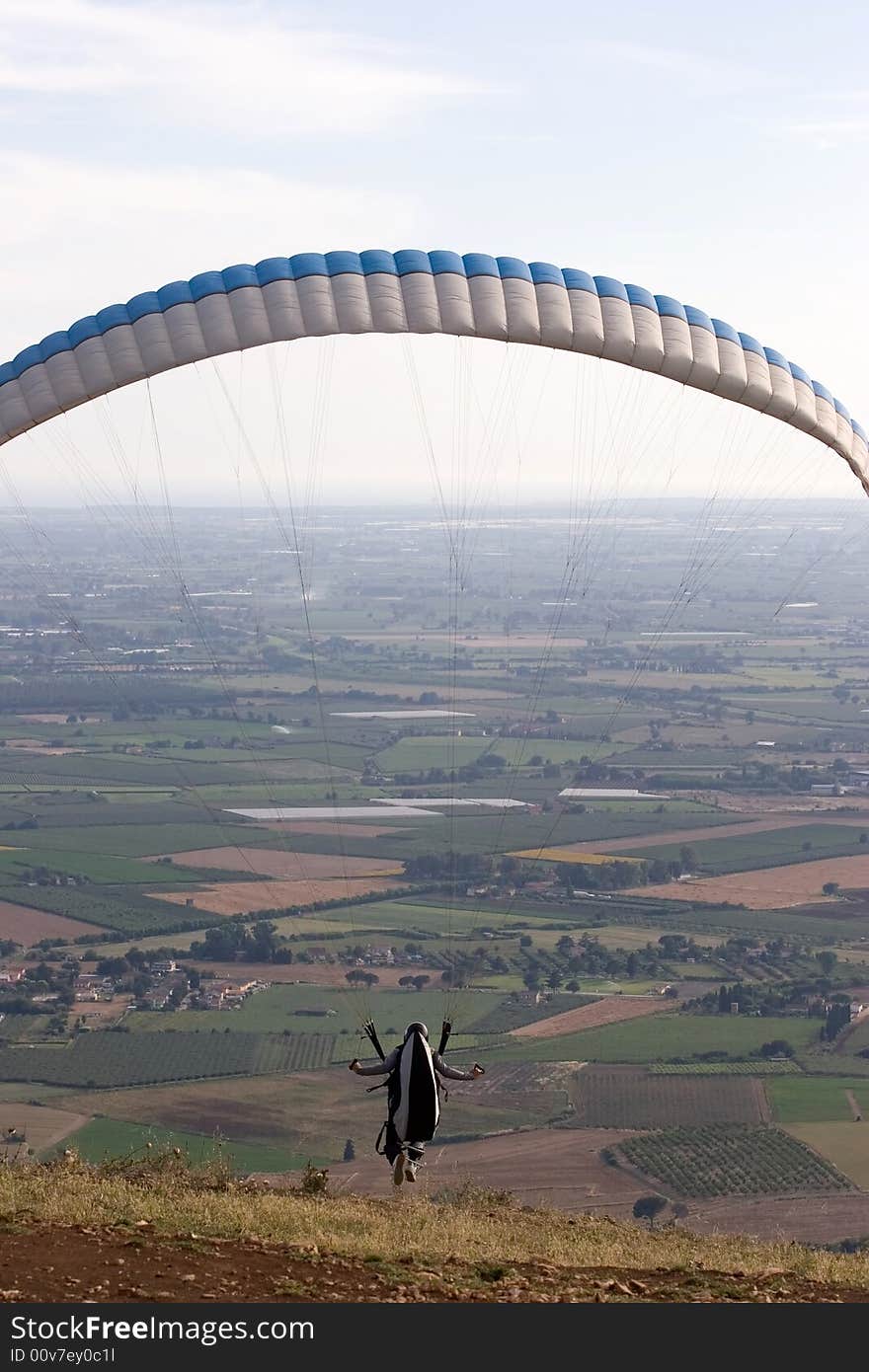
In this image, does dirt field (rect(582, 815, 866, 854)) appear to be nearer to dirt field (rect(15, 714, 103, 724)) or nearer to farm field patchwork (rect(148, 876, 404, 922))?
farm field patchwork (rect(148, 876, 404, 922))

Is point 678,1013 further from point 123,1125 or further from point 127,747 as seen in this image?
point 127,747

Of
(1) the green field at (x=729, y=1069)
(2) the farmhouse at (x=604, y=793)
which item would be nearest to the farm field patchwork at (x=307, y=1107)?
(1) the green field at (x=729, y=1069)

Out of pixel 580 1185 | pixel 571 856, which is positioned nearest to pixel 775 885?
pixel 571 856

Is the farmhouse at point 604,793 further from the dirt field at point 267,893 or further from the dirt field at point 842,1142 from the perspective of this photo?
the dirt field at point 842,1142

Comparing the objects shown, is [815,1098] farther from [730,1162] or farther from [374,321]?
[374,321]

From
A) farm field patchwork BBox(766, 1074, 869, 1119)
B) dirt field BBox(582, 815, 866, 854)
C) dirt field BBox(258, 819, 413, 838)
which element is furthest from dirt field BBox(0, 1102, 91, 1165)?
dirt field BBox(582, 815, 866, 854)

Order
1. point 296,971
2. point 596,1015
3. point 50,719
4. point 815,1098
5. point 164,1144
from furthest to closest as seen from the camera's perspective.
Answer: point 50,719 → point 296,971 → point 596,1015 → point 815,1098 → point 164,1144
